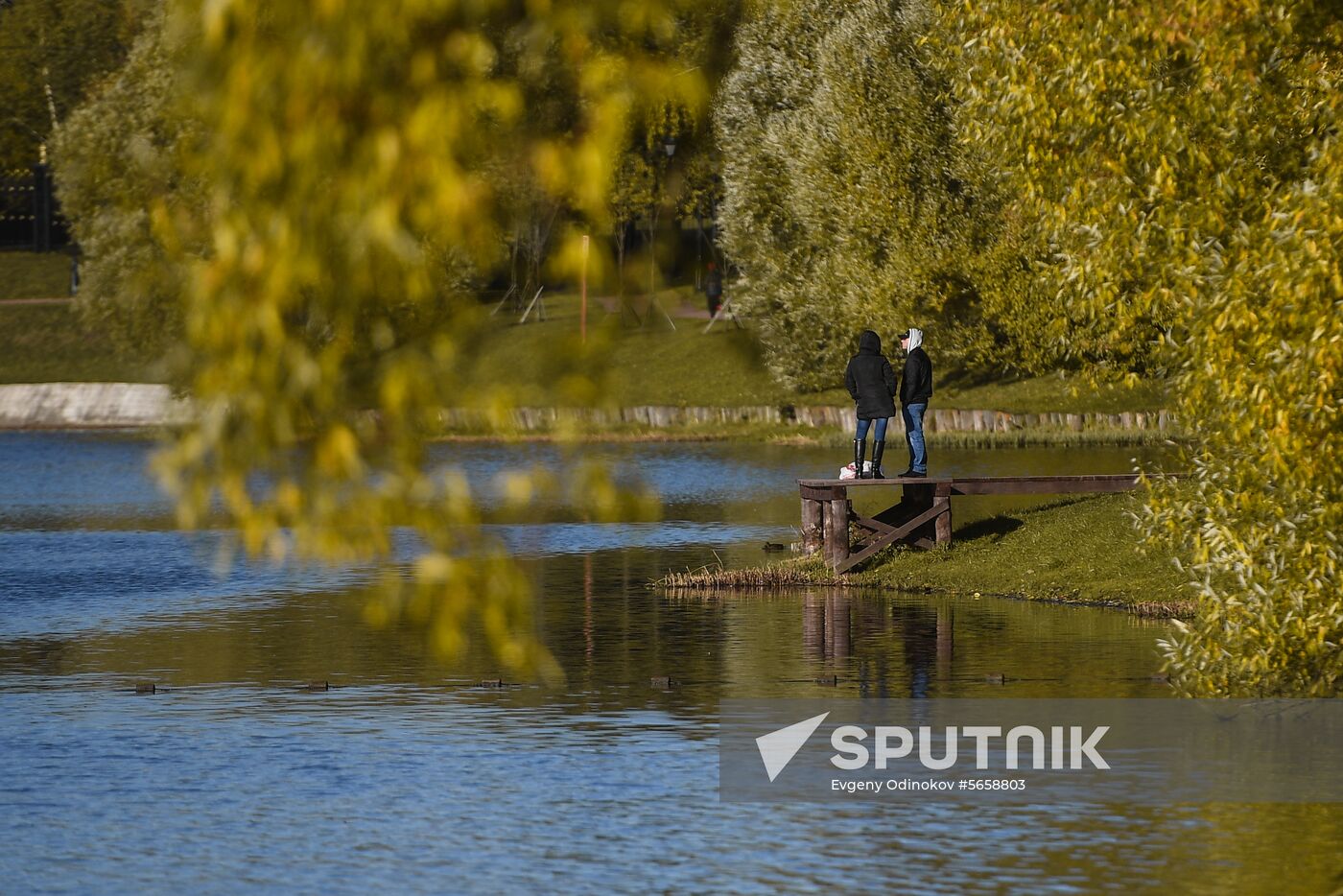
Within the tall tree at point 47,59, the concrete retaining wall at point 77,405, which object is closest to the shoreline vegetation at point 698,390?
the concrete retaining wall at point 77,405

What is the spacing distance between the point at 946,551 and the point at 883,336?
2390 cm

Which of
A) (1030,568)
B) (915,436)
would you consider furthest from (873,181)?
(1030,568)

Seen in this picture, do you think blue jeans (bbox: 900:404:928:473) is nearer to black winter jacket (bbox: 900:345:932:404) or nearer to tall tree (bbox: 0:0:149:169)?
black winter jacket (bbox: 900:345:932:404)

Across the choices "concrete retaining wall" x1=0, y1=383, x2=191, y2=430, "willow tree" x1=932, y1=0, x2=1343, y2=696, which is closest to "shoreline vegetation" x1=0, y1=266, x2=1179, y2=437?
"concrete retaining wall" x1=0, y1=383, x2=191, y2=430

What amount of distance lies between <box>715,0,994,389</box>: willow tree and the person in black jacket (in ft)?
51.2

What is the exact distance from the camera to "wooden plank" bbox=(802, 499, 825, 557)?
89.6ft

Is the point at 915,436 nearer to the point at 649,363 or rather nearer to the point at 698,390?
the point at 698,390

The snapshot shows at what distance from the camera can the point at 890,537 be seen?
85.6ft

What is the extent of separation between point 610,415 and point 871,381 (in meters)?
33.5

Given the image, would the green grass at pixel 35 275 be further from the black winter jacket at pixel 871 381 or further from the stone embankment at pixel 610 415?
the black winter jacket at pixel 871 381

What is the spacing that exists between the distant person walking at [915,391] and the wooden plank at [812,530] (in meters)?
1.21

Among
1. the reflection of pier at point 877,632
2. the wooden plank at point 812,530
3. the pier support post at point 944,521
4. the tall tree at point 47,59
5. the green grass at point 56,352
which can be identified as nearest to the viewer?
the reflection of pier at point 877,632

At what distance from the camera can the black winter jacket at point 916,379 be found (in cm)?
2738

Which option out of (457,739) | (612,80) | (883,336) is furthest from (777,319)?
(612,80)
